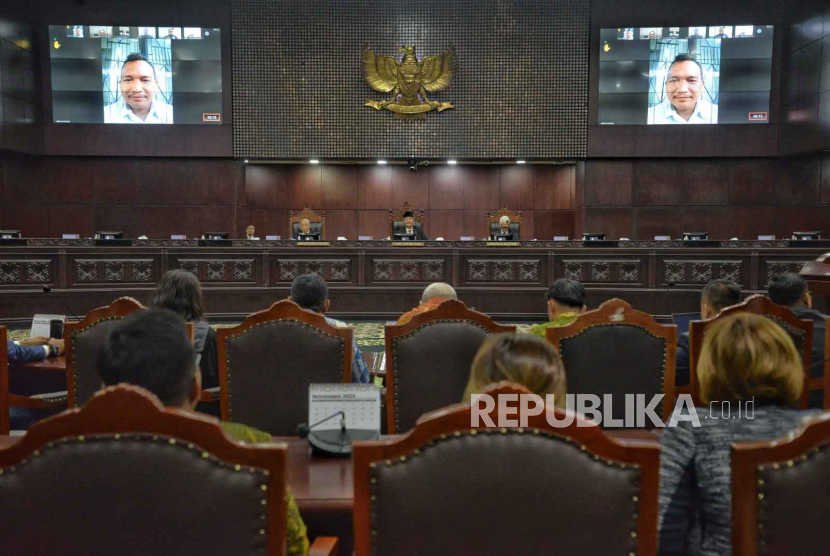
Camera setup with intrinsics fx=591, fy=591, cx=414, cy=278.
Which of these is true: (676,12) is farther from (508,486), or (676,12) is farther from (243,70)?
(508,486)

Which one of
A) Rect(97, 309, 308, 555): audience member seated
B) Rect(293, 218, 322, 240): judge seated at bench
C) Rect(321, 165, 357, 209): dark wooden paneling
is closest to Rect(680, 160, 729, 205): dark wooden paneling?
Rect(321, 165, 357, 209): dark wooden paneling

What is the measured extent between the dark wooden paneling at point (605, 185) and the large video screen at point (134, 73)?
6317 millimetres

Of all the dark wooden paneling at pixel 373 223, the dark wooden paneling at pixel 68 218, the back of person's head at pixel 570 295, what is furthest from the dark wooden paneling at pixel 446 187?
the back of person's head at pixel 570 295

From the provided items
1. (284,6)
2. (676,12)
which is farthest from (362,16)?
(676,12)

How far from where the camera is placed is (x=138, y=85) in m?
9.51

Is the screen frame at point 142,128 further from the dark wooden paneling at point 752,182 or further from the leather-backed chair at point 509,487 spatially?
the leather-backed chair at point 509,487

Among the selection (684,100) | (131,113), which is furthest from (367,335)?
(684,100)

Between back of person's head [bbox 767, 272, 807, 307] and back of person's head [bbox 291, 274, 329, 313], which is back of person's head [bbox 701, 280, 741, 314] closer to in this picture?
back of person's head [bbox 767, 272, 807, 307]

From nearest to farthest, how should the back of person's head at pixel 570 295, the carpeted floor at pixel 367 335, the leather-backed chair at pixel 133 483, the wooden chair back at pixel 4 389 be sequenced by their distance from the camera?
the leather-backed chair at pixel 133 483
the wooden chair back at pixel 4 389
the back of person's head at pixel 570 295
the carpeted floor at pixel 367 335

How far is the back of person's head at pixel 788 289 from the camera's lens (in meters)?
3.04

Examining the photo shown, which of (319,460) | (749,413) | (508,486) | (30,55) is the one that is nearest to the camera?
(508,486)

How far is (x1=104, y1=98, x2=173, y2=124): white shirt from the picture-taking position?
9.56 metres

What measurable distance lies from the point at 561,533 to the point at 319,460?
2.65 ft

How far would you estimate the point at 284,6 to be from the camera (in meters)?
9.70
